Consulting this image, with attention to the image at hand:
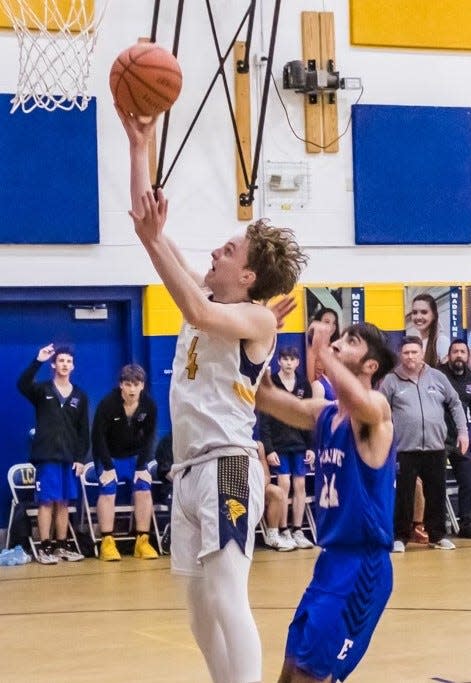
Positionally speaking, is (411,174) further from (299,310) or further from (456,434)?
(456,434)

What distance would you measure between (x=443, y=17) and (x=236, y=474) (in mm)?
9706

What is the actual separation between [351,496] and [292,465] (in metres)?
7.47

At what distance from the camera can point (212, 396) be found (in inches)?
188

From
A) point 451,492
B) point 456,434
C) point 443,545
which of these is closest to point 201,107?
point 456,434

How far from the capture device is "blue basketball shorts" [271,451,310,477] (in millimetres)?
11797

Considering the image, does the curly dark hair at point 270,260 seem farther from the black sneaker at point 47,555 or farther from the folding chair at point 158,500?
the folding chair at point 158,500

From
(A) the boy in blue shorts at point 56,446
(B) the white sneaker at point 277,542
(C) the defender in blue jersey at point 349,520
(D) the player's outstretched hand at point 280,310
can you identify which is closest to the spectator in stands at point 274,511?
(B) the white sneaker at point 277,542

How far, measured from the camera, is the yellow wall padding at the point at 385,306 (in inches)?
505

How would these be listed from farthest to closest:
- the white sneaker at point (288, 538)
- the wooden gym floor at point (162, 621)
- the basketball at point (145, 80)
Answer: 1. the white sneaker at point (288, 538)
2. the wooden gym floor at point (162, 621)
3. the basketball at point (145, 80)

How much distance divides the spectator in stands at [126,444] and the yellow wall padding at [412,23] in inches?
176

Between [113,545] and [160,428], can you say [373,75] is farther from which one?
[113,545]

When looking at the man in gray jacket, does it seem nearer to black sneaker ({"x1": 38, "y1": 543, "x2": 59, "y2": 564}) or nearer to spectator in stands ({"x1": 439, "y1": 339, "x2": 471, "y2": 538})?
spectator in stands ({"x1": 439, "y1": 339, "x2": 471, "y2": 538})

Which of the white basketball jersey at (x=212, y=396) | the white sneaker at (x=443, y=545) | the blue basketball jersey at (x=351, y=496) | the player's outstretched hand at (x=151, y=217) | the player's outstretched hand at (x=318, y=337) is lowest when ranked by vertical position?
the white sneaker at (x=443, y=545)

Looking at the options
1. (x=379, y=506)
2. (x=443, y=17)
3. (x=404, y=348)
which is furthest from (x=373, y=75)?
(x=379, y=506)
